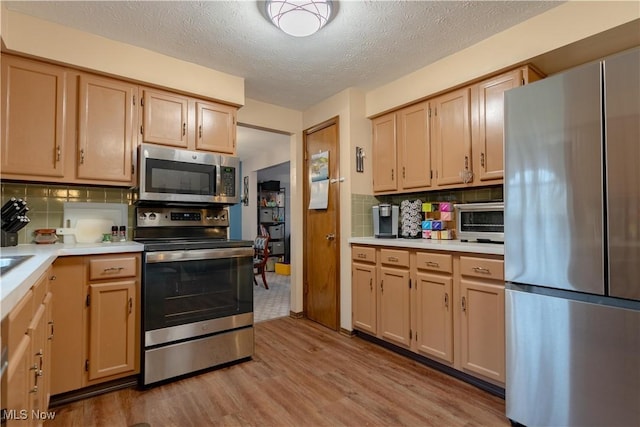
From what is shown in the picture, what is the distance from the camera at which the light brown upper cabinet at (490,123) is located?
7.24ft

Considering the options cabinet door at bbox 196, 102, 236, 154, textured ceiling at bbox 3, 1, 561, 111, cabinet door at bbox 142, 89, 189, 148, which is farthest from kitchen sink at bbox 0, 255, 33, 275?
textured ceiling at bbox 3, 1, 561, 111

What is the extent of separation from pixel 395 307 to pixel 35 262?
7.42 feet

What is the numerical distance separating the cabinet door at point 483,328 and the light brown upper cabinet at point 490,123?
0.79 metres

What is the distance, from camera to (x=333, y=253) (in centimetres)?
321

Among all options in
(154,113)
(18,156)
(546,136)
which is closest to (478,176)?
(546,136)

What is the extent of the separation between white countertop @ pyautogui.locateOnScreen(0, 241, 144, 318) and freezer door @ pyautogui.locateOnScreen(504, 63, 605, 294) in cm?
202

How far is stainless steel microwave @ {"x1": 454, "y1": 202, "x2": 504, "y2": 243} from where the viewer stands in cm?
220

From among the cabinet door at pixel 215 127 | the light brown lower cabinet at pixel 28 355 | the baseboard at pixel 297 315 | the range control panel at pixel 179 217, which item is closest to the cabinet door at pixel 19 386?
the light brown lower cabinet at pixel 28 355

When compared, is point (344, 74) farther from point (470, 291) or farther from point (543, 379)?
point (543, 379)

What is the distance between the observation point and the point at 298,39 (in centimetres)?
223

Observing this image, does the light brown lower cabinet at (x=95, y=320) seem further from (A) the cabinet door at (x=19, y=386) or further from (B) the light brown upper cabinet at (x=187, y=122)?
(B) the light brown upper cabinet at (x=187, y=122)

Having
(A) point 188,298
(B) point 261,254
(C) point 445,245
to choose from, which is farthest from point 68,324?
(B) point 261,254

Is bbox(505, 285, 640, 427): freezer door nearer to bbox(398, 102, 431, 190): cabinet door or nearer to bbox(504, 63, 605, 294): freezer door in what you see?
bbox(504, 63, 605, 294): freezer door

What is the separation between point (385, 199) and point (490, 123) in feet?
4.07
